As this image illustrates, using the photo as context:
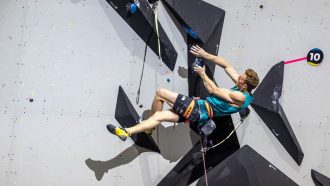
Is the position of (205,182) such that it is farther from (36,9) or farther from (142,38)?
(36,9)

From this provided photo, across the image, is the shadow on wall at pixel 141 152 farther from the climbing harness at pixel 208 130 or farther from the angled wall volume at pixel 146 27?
the angled wall volume at pixel 146 27

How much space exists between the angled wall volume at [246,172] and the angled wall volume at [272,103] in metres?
0.25

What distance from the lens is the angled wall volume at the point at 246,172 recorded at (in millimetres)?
3318

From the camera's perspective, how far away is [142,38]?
10.3 ft

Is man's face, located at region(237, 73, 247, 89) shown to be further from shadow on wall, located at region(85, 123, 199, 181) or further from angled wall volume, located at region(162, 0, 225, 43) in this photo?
shadow on wall, located at region(85, 123, 199, 181)

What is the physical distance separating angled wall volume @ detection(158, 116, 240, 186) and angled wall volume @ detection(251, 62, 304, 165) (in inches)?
10.0

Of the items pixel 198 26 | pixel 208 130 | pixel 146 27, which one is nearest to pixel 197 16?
pixel 198 26

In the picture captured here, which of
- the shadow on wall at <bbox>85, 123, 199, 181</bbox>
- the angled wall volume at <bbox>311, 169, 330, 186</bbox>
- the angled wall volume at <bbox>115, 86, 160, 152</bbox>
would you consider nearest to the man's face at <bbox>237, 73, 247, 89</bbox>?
the shadow on wall at <bbox>85, 123, 199, 181</bbox>

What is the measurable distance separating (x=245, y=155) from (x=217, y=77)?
61 centimetres

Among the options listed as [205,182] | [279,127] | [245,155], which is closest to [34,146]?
[205,182]

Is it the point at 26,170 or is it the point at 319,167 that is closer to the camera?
the point at 26,170

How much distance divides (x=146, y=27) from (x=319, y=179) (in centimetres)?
171

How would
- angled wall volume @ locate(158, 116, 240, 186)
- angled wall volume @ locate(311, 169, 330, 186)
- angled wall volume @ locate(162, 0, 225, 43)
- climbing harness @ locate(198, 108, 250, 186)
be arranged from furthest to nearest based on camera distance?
angled wall volume @ locate(311, 169, 330, 186) → angled wall volume @ locate(158, 116, 240, 186) → angled wall volume @ locate(162, 0, 225, 43) → climbing harness @ locate(198, 108, 250, 186)

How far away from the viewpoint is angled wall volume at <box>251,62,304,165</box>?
3.29 metres
